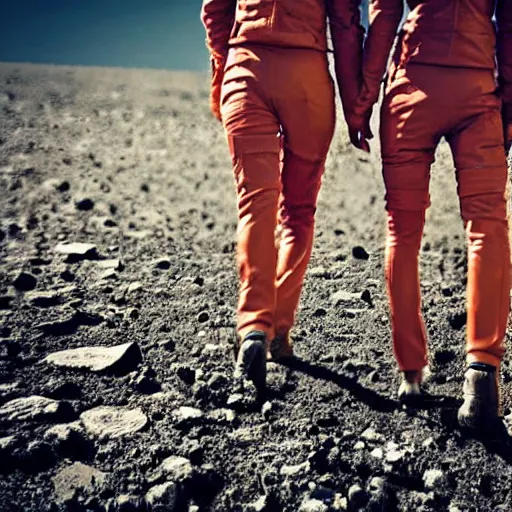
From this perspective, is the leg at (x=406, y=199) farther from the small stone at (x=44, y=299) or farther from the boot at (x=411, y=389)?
the small stone at (x=44, y=299)

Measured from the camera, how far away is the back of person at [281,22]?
142 inches

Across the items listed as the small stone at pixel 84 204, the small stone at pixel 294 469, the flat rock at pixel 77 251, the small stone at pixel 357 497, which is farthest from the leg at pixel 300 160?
the small stone at pixel 84 204

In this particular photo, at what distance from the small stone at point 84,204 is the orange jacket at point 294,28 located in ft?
13.1

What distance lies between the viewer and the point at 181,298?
525cm

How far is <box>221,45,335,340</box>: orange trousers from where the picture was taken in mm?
3584

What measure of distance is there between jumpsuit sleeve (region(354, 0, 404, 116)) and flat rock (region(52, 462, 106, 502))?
2188 mm

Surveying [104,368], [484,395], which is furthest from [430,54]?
[104,368]

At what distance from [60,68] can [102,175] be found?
9912 mm

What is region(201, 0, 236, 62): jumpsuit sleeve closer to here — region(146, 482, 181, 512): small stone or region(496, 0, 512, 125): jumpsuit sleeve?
region(496, 0, 512, 125): jumpsuit sleeve

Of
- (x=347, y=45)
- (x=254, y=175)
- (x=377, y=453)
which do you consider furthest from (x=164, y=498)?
(x=347, y=45)

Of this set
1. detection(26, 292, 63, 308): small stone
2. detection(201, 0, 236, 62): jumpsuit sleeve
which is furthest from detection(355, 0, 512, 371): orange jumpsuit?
detection(26, 292, 63, 308): small stone

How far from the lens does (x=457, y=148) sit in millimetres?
3461

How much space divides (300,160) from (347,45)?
63 centimetres

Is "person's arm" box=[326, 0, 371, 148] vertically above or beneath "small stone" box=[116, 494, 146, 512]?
above
